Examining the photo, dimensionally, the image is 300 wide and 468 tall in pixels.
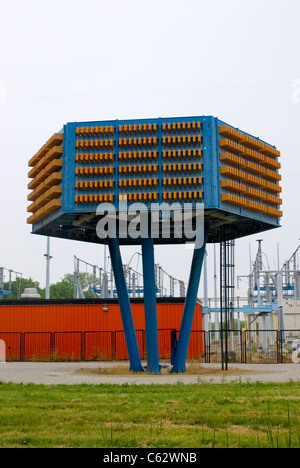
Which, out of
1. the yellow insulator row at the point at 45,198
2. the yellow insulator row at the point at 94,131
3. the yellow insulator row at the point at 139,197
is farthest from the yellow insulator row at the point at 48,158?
the yellow insulator row at the point at 139,197

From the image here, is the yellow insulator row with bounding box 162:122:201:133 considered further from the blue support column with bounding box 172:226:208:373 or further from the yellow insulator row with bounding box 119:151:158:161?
the blue support column with bounding box 172:226:208:373

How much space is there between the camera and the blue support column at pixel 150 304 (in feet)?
76.4

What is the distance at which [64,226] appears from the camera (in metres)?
26.0

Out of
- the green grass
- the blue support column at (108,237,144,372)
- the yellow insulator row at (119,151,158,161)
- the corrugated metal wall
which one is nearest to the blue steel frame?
the blue support column at (108,237,144,372)

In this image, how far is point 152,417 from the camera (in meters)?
11.2

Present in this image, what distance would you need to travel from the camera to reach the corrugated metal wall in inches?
1368

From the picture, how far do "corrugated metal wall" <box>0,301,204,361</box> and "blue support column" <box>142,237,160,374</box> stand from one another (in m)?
10.7

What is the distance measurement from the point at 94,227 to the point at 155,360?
6.12 metres

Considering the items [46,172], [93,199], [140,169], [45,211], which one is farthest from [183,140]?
[45,211]

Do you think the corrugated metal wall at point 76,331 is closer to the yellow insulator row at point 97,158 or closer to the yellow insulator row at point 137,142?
the yellow insulator row at point 97,158

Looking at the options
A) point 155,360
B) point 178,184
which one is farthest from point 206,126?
point 155,360

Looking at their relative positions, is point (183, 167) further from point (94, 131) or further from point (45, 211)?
point (45, 211)

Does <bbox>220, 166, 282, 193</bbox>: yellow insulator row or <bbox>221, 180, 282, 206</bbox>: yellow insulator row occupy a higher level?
<bbox>220, 166, 282, 193</bbox>: yellow insulator row
